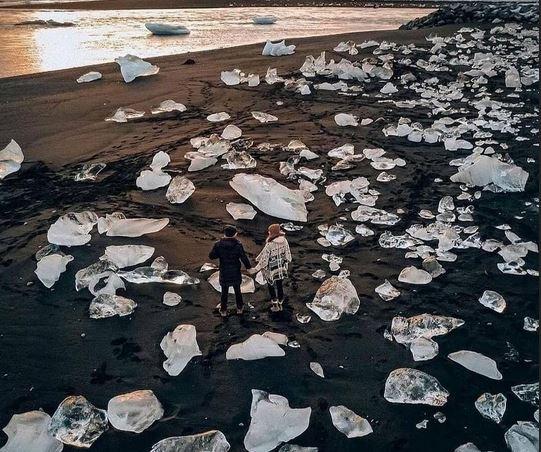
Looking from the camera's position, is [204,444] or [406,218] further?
[406,218]

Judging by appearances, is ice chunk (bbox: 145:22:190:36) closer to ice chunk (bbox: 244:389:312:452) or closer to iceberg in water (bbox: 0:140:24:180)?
iceberg in water (bbox: 0:140:24:180)

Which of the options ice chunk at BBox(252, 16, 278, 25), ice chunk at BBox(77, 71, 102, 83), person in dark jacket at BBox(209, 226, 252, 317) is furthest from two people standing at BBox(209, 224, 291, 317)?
ice chunk at BBox(252, 16, 278, 25)

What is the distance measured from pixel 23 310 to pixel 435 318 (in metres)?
4.35

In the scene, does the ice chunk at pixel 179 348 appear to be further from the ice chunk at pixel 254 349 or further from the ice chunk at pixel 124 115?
the ice chunk at pixel 124 115

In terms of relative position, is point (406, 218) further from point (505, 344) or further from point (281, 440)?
point (281, 440)

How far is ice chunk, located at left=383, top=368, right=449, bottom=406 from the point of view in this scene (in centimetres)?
440

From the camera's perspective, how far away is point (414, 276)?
237 inches

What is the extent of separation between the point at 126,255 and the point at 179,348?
1821mm

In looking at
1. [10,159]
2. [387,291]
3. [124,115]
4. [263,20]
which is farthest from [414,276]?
[263,20]

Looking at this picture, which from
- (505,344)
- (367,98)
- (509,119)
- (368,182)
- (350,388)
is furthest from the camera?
(367,98)

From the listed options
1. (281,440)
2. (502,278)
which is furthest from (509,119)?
(281,440)

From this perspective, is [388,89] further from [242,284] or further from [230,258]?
[230,258]

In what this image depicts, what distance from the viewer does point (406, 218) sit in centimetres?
734

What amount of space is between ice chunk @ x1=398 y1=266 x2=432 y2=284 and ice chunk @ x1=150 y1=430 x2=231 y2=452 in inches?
117
